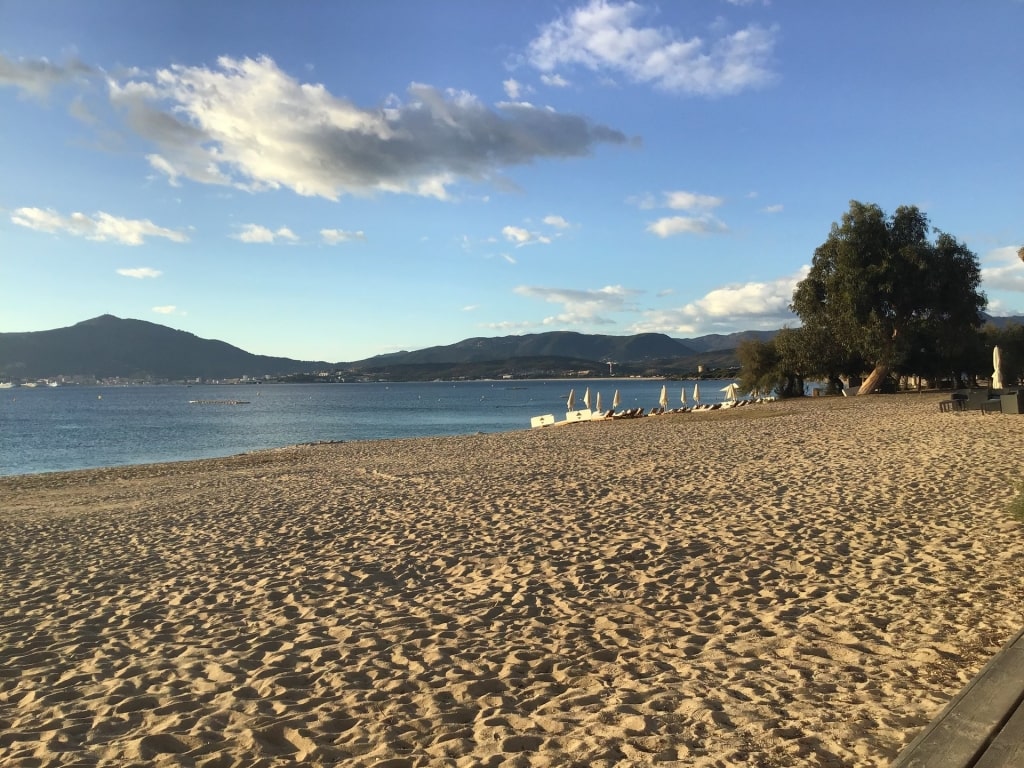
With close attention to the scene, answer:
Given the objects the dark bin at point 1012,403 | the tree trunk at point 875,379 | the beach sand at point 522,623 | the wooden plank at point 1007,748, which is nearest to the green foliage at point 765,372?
the tree trunk at point 875,379

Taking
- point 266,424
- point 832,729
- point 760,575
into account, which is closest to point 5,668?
point 832,729

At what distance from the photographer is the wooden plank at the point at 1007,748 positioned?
108 inches

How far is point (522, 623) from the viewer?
556 cm

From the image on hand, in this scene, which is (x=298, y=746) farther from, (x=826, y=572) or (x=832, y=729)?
(x=826, y=572)

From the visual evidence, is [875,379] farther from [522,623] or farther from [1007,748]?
[1007,748]

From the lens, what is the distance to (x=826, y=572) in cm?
646

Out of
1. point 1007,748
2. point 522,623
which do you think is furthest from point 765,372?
point 1007,748

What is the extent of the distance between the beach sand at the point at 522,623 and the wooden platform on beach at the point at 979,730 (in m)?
0.34

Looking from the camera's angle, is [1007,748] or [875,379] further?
[875,379]

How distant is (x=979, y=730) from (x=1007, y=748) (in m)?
0.14

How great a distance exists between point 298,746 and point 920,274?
38149mm

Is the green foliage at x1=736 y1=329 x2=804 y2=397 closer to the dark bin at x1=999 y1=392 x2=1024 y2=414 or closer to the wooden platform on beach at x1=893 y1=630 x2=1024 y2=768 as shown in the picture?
the dark bin at x1=999 y1=392 x2=1024 y2=414

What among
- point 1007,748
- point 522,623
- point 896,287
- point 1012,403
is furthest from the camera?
point 896,287

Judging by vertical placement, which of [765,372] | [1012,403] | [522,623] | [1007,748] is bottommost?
[522,623]
